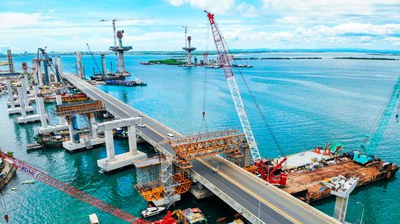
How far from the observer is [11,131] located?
109125mm

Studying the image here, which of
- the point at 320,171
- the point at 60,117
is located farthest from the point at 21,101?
the point at 320,171

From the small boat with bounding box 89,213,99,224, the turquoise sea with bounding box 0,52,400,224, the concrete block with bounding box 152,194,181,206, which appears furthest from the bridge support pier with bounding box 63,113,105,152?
the concrete block with bounding box 152,194,181,206

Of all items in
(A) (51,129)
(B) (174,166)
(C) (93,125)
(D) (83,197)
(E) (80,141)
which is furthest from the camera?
(A) (51,129)

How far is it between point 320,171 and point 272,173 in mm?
13811

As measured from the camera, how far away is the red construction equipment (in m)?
60.9

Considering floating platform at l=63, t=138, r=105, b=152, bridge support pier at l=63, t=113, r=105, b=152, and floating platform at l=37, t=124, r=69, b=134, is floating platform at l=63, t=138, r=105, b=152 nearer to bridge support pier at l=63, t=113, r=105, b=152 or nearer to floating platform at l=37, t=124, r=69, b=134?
bridge support pier at l=63, t=113, r=105, b=152

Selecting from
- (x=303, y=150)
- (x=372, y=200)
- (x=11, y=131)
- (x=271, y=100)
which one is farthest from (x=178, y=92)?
(x=372, y=200)

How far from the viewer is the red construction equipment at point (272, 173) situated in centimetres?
6087

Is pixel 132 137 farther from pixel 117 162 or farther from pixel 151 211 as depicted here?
pixel 151 211

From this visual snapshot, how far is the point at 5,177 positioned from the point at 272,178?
63.7 m

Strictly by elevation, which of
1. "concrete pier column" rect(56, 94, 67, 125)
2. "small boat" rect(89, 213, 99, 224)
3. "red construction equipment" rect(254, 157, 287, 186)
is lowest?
"small boat" rect(89, 213, 99, 224)

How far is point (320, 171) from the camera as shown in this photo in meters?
69.6

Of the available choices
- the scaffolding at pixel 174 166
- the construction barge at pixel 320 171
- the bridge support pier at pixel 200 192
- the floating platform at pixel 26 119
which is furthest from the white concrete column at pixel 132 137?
the floating platform at pixel 26 119

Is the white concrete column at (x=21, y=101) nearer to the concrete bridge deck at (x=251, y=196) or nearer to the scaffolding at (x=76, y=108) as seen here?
the scaffolding at (x=76, y=108)
